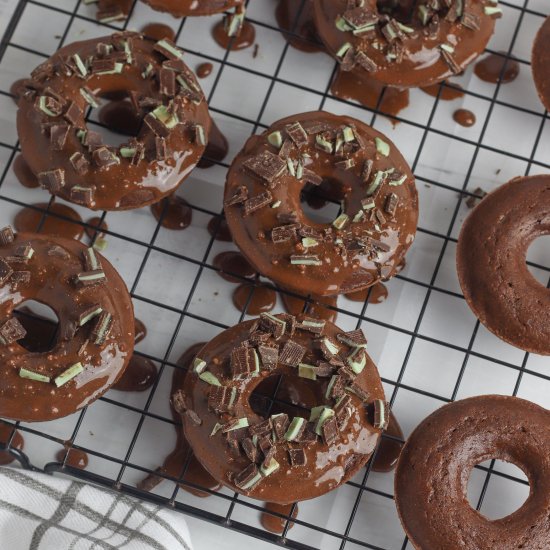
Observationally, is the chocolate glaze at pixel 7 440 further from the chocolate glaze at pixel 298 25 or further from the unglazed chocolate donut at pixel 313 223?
the chocolate glaze at pixel 298 25

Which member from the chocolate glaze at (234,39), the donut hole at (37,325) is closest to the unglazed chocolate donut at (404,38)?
the chocolate glaze at (234,39)

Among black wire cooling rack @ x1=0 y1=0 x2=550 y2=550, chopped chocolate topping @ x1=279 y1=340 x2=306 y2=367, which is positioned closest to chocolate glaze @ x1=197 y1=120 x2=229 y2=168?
black wire cooling rack @ x1=0 y1=0 x2=550 y2=550

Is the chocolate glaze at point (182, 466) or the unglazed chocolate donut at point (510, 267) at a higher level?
the unglazed chocolate donut at point (510, 267)

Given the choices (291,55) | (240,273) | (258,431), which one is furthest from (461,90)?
(258,431)

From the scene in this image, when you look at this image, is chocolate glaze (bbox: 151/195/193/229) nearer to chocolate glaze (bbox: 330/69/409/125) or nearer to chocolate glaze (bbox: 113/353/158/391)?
chocolate glaze (bbox: 113/353/158/391)

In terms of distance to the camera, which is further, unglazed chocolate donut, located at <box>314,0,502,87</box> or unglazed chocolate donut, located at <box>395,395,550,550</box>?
unglazed chocolate donut, located at <box>314,0,502,87</box>

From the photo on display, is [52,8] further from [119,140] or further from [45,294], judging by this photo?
[45,294]

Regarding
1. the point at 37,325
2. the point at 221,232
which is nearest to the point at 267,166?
the point at 221,232
